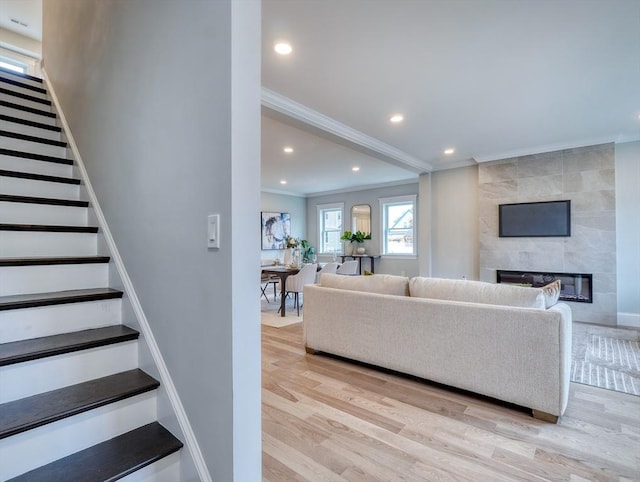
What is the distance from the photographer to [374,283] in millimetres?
2980

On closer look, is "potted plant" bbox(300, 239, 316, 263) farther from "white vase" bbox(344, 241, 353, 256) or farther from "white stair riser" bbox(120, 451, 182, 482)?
"white stair riser" bbox(120, 451, 182, 482)

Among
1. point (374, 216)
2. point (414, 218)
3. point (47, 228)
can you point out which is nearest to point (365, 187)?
point (374, 216)

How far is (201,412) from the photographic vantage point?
4.07ft

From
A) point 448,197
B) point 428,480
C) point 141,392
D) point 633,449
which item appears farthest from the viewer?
point 448,197

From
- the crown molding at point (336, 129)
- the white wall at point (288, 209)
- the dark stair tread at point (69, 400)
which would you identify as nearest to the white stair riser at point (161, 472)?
the dark stair tread at point (69, 400)

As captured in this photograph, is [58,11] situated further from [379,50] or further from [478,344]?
[478,344]

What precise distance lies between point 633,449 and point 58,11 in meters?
5.67

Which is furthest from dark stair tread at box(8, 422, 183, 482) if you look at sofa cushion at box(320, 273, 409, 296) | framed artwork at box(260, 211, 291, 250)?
framed artwork at box(260, 211, 291, 250)

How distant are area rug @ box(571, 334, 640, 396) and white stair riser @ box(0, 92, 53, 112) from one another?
5.44 metres

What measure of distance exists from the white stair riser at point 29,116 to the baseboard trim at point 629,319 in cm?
726

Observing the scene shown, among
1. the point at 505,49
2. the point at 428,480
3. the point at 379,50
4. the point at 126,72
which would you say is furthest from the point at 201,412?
the point at 505,49

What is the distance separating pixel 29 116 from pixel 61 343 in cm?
258

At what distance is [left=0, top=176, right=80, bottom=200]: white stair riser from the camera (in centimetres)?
212

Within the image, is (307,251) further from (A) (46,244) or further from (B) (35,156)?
(A) (46,244)
